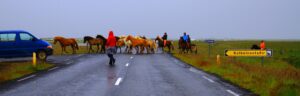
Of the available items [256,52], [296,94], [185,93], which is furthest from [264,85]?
[256,52]

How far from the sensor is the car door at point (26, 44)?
27766 millimetres

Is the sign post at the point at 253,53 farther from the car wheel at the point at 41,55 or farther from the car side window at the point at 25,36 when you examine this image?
the car side window at the point at 25,36

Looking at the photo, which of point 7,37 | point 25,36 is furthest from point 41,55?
point 7,37

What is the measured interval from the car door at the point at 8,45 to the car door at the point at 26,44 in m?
0.38

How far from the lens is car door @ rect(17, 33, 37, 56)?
27766 millimetres

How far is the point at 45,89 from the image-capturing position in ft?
43.4

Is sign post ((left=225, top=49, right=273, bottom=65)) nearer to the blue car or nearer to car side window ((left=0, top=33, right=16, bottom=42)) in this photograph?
the blue car

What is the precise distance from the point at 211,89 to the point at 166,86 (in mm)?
1547

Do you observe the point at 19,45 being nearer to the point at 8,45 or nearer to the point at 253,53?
the point at 8,45

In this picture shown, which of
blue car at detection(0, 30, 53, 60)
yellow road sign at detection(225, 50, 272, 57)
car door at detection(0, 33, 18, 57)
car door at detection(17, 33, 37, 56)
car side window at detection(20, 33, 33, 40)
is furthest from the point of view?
car side window at detection(20, 33, 33, 40)

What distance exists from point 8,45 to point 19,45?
2.27 feet

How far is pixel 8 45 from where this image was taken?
1075 inches

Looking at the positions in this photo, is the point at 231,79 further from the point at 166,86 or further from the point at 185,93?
the point at 185,93

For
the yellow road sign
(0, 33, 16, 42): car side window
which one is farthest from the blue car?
the yellow road sign
